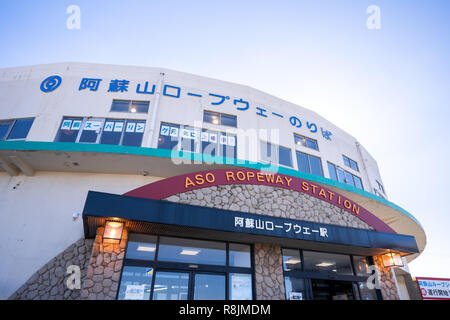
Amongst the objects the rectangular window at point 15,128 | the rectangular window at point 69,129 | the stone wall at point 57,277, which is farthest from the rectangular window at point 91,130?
the stone wall at point 57,277

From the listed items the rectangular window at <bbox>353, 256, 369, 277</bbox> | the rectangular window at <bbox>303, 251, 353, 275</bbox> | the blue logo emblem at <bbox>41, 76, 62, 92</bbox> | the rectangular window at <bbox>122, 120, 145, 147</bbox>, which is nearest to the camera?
the rectangular window at <bbox>303, 251, 353, 275</bbox>

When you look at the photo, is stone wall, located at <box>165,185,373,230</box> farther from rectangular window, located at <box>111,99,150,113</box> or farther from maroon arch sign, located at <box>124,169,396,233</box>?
rectangular window, located at <box>111,99,150,113</box>

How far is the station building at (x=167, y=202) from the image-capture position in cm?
693

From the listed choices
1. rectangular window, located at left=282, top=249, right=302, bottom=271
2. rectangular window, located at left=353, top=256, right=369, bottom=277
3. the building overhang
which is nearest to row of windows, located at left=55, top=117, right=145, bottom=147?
the building overhang

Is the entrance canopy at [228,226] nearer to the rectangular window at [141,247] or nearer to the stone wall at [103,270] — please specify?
the rectangular window at [141,247]

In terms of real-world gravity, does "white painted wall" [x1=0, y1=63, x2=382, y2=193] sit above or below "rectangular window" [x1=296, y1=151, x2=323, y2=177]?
above

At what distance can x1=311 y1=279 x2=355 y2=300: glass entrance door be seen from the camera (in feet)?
28.1

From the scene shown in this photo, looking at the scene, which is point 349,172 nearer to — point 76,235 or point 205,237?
point 205,237

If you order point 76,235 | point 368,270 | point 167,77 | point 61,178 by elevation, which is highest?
point 167,77

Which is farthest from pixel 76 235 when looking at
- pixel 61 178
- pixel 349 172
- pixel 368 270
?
pixel 349 172

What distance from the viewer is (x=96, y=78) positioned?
12383 mm

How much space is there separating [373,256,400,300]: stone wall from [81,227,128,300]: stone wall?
8.32 meters

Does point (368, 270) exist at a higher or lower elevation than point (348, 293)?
higher
